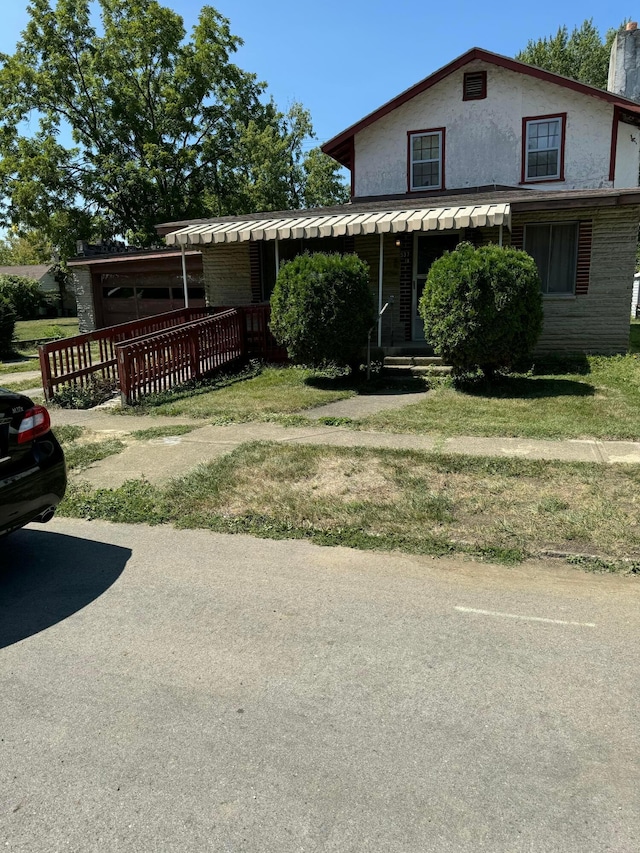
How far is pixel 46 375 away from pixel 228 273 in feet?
22.2

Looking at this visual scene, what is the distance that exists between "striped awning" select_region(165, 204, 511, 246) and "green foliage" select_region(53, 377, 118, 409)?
4.01 m

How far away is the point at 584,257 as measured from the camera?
13297 mm

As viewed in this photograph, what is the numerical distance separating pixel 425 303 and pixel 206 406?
12.8 feet

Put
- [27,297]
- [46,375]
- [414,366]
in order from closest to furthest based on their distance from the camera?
[46,375] < [414,366] < [27,297]

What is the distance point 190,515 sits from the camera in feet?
18.7

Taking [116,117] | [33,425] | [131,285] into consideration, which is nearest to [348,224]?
[33,425]

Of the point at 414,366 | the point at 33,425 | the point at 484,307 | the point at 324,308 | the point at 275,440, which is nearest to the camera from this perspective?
the point at 33,425

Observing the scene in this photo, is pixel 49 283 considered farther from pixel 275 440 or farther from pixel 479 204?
pixel 275 440

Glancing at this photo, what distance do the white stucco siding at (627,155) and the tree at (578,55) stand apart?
1017 inches

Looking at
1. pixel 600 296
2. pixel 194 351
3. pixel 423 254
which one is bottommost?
pixel 194 351

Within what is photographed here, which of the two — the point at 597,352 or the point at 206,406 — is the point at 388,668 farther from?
the point at 597,352

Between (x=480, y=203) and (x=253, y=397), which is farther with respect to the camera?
(x=480, y=203)

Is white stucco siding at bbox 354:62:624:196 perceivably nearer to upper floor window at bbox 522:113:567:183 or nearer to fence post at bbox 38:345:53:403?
upper floor window at bbox 522:113:567:183

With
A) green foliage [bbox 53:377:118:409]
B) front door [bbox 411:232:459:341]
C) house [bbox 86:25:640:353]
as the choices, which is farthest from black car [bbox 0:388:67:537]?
front door [bbox 411:232:459:341]
